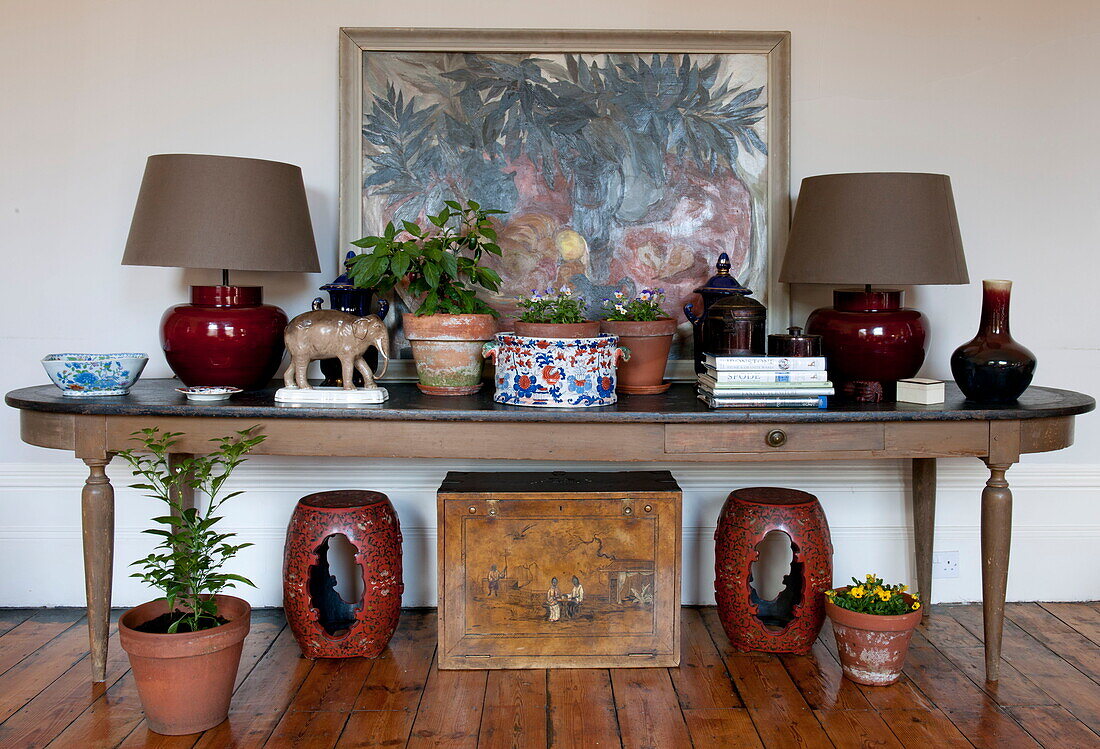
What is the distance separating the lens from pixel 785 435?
240 centimetres

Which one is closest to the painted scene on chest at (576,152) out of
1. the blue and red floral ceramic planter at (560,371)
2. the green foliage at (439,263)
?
the green foliage at (439,263)

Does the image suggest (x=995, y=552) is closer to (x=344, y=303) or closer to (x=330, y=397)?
(x=330, y=397)

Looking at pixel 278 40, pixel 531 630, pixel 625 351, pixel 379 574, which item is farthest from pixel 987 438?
pixel 278 40

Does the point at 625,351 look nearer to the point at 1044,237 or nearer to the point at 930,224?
the point at 930,224

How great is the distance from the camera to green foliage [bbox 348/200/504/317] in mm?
2645

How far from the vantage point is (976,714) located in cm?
235

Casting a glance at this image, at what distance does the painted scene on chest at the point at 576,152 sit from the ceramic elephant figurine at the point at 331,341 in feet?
1.44

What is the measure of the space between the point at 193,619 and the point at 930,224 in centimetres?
222

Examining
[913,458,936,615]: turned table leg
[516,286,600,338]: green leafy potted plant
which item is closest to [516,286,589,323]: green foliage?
[516,286,600,338]: green leafy potted plant

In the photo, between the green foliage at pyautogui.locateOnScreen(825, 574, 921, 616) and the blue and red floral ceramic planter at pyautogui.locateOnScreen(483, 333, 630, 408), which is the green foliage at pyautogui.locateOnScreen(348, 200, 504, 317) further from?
the green foliage at pyautogui.locateOnScreen(825, 574, 921, 616)

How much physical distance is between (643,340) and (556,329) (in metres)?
0.28

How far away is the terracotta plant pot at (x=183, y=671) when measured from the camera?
218cm

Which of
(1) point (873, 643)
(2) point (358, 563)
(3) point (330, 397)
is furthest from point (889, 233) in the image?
(2) point (358, 563)

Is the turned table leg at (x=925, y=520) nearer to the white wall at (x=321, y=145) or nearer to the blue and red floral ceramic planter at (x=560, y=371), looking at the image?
the white wall at (x=321, y=145)
